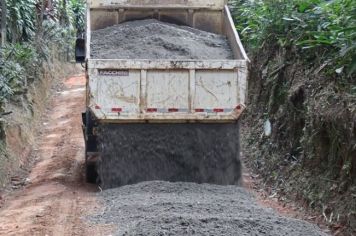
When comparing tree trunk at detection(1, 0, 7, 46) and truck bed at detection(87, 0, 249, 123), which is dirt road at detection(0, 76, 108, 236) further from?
tree trunk at detection(1, 0, 7, 46)

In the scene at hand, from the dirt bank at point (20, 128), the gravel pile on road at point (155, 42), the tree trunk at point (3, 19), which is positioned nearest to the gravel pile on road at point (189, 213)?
the gravel pile on road at point (155, 42)

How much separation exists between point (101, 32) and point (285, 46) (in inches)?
115

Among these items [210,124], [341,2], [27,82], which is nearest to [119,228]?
[210,124]

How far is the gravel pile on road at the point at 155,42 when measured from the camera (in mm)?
9312

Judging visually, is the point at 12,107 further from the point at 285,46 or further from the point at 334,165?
the point at 334,165

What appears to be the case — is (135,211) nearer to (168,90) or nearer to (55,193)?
(168,90)

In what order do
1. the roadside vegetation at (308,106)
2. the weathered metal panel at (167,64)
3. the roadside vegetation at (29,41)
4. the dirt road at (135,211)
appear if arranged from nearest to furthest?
the dirt road at (135,211) < the roadside vegetation at (308,106) < the weathered metal panel at (167,64) < the roadside vegetation at (29,41)

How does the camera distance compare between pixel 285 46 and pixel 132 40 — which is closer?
pixel 132 40

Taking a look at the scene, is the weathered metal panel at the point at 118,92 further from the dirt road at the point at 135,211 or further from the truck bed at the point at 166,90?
the dirt road at the point at 135,211

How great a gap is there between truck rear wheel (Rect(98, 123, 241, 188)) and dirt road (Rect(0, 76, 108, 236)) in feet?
1.86

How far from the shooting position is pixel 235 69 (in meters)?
8.48

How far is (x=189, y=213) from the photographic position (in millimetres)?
6766

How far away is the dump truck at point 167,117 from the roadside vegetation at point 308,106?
941 mm

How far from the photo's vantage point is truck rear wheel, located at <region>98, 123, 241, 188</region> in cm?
856
